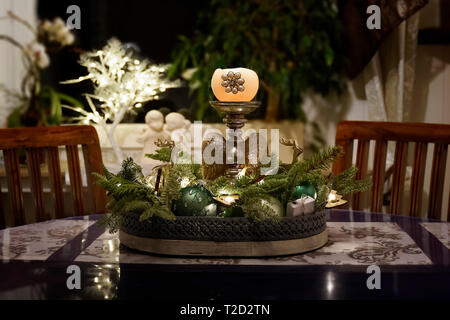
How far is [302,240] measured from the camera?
97cm

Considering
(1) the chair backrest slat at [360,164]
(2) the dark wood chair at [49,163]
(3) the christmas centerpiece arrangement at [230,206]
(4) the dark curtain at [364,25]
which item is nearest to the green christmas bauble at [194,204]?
(3) the christmas centerpiece arrangement at [230,206]

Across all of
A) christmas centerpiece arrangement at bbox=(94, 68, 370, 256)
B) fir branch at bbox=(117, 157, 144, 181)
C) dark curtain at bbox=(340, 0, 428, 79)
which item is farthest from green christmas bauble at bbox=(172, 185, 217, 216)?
dark curtain at bbox=(340, 0, 428, 79)

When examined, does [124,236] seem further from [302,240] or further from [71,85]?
[71,85]

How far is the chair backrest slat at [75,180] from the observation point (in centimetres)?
152

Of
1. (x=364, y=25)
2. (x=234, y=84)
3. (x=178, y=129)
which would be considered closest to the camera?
(x=234, y=84)

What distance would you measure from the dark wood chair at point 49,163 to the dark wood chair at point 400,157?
64cm

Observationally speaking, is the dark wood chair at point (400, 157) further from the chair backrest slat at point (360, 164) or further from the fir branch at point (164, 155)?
the fir branch at point (164, 155)

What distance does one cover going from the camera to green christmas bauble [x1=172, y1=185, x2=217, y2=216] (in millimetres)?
961

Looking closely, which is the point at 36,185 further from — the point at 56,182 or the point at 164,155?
the point at 164,155

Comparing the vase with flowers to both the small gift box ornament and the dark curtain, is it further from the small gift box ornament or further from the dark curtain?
the small gift box ornament

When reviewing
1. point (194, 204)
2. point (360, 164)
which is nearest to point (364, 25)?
point (360, 164)

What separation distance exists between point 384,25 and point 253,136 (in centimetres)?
130

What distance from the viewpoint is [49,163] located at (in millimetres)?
1506

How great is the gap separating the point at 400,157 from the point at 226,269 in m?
0.80
